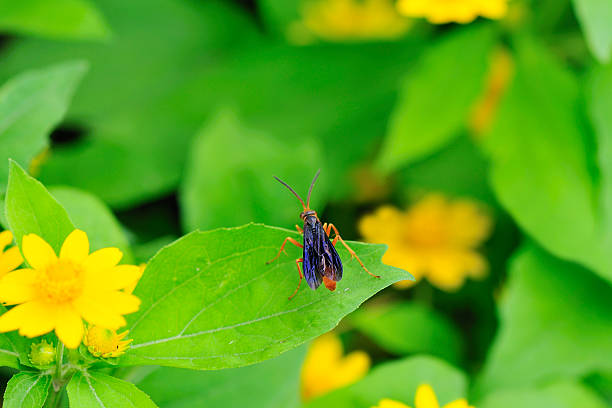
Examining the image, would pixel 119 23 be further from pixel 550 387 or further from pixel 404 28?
pixel 550 387

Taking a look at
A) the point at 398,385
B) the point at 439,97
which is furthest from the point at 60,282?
the point at 439,97

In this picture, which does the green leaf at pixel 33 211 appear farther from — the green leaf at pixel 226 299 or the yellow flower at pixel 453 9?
the yellow flower at pixel 453 9

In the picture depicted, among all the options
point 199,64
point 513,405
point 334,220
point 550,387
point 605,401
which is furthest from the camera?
point 199,64

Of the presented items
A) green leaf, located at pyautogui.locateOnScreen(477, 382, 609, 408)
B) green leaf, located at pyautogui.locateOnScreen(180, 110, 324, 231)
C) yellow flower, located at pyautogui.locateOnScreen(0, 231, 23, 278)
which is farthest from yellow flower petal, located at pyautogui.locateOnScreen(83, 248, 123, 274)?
green leaf, located at pyautogui.locateOnScreen(477, 382, 609, 408)

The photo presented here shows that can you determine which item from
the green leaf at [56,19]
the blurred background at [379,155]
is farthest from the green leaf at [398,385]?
the green leaf at [56,19]

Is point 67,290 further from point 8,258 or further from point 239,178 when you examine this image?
point 239,178

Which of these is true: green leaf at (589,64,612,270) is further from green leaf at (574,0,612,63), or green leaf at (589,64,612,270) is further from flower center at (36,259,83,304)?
flower center at (36,259,83,304)

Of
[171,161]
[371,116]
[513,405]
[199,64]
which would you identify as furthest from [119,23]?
[513,405]

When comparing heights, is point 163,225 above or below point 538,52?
below
